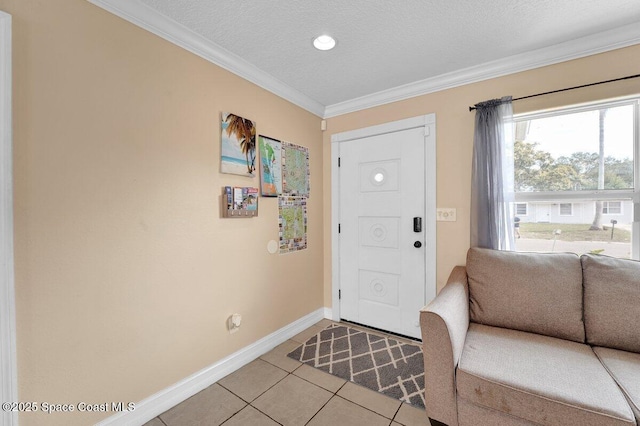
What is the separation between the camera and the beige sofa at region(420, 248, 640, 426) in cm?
113

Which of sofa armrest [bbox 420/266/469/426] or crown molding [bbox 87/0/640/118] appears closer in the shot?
sofa armrest [bbox 420/266/469/426]

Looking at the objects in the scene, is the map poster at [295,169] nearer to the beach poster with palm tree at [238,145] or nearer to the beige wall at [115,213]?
the beach poster with palm tree at [238,145]

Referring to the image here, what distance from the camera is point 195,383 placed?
1.78 meters

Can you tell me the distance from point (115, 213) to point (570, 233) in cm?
307

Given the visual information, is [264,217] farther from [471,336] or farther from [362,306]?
[471,336]

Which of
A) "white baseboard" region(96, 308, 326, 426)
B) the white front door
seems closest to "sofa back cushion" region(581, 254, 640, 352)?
the white front door

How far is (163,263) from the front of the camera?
166 centimetres

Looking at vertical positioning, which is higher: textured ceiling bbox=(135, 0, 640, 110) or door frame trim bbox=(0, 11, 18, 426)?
textured ceiling bbox=(135, 0, 640, 110)

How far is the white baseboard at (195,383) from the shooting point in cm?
149

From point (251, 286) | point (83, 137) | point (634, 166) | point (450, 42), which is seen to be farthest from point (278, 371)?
point (634, 166)

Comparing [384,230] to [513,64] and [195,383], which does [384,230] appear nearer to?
[513,64]

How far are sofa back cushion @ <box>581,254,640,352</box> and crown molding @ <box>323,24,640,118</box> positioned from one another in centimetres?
145

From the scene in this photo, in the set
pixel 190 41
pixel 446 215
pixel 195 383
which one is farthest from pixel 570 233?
pixel 190 41

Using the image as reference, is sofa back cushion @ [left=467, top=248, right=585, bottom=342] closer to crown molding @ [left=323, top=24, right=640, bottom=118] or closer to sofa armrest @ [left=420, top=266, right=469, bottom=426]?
sofa armrest @ [left=420, top=266, right=469, bottom=426]
